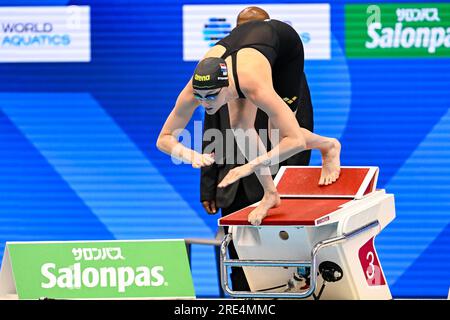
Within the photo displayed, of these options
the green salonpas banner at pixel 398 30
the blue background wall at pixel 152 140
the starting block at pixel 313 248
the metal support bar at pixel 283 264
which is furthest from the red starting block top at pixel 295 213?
the green salonpas banner at pixel 398 30

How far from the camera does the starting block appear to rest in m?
5.50

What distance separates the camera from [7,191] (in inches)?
340

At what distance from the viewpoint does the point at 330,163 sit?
634 centimetres

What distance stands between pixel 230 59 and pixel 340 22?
290cm

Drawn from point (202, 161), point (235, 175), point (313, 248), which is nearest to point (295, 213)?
point (313, 248)

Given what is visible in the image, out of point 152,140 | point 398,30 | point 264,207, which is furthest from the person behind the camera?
point 152,140

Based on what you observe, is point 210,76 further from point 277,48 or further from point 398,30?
point 398,30

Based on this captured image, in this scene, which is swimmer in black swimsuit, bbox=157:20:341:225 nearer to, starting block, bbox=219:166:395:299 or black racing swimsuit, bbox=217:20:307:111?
black racing swimsuit, bbox=217:20:307:111

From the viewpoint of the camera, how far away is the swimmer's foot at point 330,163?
6.32m

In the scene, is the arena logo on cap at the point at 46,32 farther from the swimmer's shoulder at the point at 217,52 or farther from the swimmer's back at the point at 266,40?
the swimmer's shoulder at the point at 217,52

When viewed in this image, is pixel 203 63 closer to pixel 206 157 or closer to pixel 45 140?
pixel 206 157

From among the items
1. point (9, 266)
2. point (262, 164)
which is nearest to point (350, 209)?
point (262, 164)

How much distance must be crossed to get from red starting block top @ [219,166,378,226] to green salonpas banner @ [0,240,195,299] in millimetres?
631

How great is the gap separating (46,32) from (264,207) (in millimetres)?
3374
